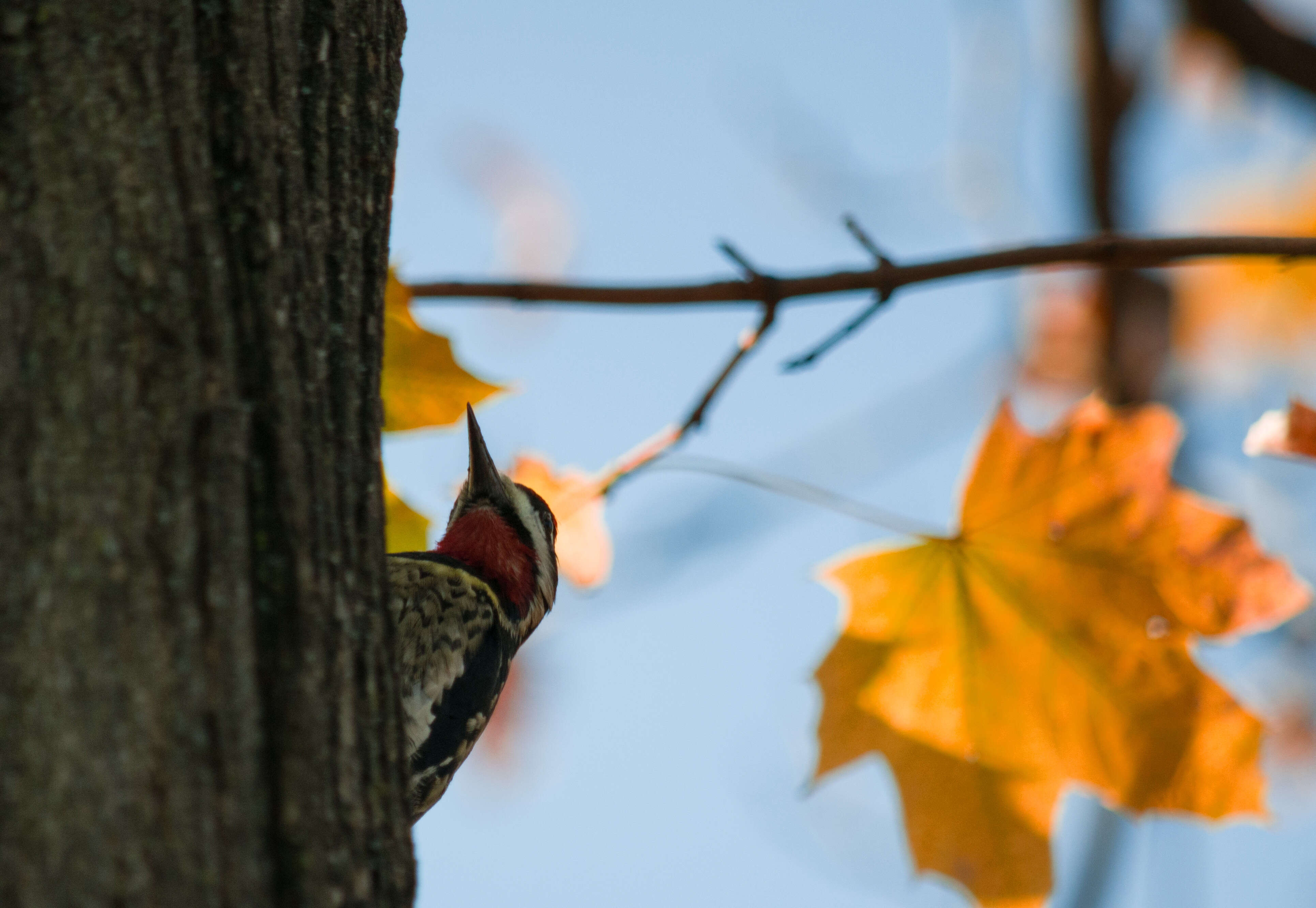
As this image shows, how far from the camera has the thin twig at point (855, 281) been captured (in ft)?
7.43

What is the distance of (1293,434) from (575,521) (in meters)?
1.45

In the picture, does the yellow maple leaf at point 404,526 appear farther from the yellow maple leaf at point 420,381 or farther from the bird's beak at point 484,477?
the bird's beak at point 484,477

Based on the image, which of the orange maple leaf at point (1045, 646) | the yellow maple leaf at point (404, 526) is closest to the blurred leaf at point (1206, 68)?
the orange maple leaf at point (1045, 646)

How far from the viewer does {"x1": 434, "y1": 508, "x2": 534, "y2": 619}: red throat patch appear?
317 centimetres

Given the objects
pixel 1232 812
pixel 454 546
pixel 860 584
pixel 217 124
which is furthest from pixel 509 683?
pixel 217 124

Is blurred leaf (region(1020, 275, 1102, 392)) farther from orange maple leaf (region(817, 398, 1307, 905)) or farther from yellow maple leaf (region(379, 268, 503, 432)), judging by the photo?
yellow maple leaf (region(379, 268, 503, 432))

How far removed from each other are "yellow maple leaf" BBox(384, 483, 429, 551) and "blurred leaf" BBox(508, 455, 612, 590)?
365 mm

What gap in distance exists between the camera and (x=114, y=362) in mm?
1200

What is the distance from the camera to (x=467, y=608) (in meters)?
2.86

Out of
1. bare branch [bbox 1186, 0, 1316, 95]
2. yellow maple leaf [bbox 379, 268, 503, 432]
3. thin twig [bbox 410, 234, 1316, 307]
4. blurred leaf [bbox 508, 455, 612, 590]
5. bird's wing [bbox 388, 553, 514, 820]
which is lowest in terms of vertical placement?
bird's wing [bbox 388, 553, 514, 820]

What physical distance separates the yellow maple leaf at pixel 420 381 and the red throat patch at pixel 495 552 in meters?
0.75

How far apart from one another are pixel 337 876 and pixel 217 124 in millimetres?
797

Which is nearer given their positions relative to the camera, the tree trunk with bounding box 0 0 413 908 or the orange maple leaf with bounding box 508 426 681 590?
the tree trunk with bounding box 0 0 413 908

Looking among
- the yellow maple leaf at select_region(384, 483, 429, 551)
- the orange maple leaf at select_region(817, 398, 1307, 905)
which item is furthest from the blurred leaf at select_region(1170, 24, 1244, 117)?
the yellow maple leaf at select_region(384, 483, 429, 551)
